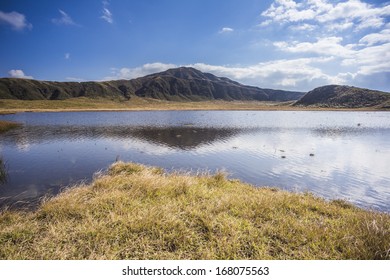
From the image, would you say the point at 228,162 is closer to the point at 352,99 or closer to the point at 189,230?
the point at 189,230

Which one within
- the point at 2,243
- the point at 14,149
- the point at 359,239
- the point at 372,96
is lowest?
the point at 14,149

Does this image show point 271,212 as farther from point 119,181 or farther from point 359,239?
point 119,181

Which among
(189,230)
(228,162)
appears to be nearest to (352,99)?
(228,162)

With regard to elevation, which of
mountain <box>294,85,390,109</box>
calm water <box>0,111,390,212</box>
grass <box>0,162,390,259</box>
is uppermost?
mountain <box>294,85,390,109</box>

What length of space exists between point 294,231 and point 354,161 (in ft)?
70.7

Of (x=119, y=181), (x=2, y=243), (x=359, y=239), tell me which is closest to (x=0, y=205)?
(x=119, y=181)

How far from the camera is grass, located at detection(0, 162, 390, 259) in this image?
229 inches

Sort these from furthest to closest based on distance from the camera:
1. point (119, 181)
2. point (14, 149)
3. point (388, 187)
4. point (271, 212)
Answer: point (14, 149), point (388, 187), point (119, 181), point (271, 212)

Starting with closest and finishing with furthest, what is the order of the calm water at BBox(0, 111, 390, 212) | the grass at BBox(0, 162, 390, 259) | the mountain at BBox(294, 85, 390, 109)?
the grass at BBox(0, 162, 390, 259)
the calm water at BBox(0, 111, 390, 212)
the mountain at BBox(294, 85, 390, 109)

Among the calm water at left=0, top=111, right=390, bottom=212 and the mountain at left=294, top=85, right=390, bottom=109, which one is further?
the mountain at left=294, top=85, right=390, bottom=109

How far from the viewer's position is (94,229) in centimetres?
663

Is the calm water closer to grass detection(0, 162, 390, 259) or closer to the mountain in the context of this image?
grass detection(0, 162, 390, 259)

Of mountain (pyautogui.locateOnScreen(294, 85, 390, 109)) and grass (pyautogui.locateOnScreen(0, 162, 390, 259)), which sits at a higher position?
mountain (pyautogui.locateOnScreen(294, 85, 390, 109))

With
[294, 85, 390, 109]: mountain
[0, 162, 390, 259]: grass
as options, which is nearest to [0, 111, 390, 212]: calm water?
[0, 162, 390, 259]: grass
